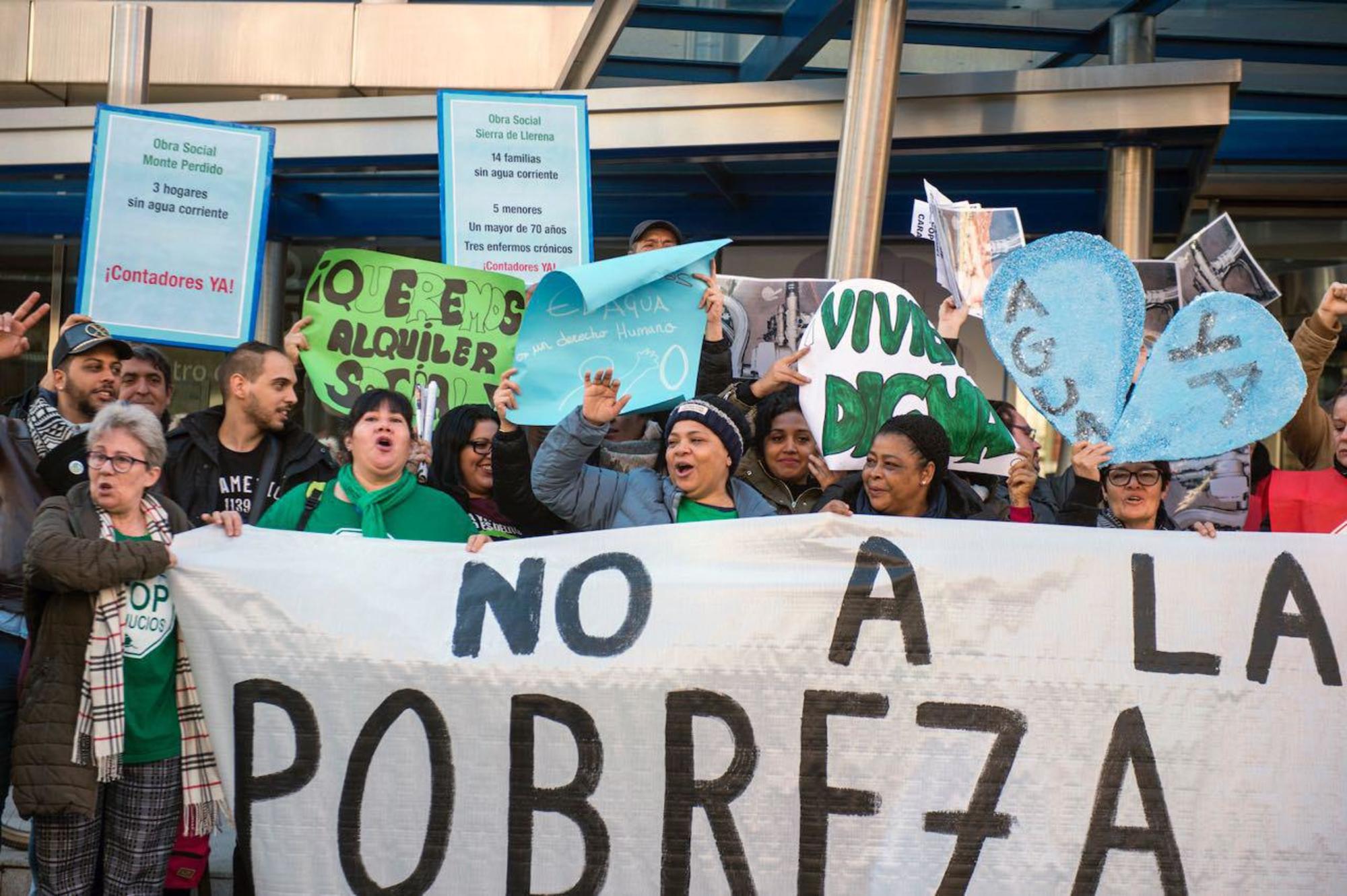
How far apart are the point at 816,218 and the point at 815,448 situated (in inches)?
156

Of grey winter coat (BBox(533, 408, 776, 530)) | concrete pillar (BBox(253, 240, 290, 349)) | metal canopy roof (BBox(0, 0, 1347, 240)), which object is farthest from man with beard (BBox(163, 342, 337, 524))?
concrete pillar (BBox(253, 240, 290, 349))

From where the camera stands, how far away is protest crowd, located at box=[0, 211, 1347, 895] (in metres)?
3.97

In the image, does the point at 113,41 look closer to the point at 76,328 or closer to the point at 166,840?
the point at 76,328

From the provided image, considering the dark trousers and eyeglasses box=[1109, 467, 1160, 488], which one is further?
eyeglasses box=[1109, 467, 1160, 488]

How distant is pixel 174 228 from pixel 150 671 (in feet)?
6.99

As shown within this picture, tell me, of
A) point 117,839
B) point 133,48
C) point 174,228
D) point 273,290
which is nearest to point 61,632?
point 117,839

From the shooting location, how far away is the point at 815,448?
17.2 ft

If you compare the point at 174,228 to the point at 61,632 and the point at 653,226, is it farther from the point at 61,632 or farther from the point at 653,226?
the point at 61,632

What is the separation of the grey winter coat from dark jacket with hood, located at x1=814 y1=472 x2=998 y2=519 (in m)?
0.22

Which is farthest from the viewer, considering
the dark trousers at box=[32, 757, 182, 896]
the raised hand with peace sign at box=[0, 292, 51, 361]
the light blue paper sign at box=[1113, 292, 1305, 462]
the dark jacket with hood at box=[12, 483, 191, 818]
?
the raised hand with peace sign at box=[0, 292, 51, 361]

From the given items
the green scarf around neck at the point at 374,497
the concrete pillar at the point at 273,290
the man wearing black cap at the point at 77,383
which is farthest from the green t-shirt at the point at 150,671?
the concrete pillar at the point at 273,290

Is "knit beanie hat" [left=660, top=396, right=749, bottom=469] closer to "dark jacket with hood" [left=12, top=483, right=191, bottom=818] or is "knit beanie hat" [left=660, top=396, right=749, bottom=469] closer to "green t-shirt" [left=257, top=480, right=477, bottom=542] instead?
"green t-shirt" [left=257, top=480, right=477, bottom=542]

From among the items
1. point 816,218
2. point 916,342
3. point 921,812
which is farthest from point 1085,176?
point 921,812

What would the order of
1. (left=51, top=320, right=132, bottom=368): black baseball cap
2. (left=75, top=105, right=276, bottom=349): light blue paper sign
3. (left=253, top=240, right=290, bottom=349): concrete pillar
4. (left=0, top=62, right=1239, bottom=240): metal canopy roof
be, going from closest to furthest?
(left=51, top=320, right=132, bottom=368): black baseball cap < (left=75, top=105, right=276, bottom=349): light blue paper sign < (left=0, top=62, right=1239, bottom=240): metal canopy roof < (left=253, top=240, right=290, bottom=349): concrete pillar
